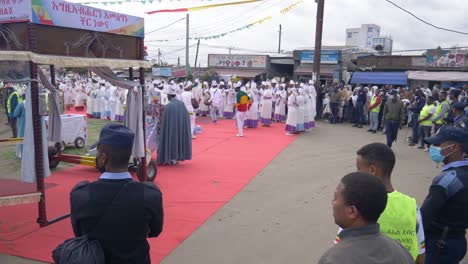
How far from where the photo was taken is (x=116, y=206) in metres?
2.26

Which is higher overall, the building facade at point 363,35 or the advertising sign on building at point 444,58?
the building facade at point 363,35

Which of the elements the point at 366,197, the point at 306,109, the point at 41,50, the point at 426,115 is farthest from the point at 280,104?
the point at 366,197

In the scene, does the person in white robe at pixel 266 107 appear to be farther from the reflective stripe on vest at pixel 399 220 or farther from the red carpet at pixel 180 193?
the reflective stripe on vest at pixel 399 220

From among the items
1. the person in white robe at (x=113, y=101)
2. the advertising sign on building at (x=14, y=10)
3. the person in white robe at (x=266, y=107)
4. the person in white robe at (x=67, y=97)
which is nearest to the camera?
the advertising sign on building at (x=14, y=10)

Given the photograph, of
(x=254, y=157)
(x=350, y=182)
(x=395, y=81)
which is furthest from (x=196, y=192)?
(x=395, y=81)

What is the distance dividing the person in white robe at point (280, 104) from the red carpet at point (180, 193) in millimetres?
4491

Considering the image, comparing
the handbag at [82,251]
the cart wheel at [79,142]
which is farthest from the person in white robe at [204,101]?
the handbag at [82,251]

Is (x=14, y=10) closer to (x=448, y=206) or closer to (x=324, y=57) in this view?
A: (x=448, y=206)

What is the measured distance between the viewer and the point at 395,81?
2444 cm

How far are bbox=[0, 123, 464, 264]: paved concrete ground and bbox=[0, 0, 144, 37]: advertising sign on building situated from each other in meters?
2.81

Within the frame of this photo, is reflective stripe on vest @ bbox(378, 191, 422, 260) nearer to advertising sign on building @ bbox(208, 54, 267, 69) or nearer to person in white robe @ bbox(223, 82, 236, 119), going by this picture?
person in white robe @ bbox(223, 82, 236, 119)

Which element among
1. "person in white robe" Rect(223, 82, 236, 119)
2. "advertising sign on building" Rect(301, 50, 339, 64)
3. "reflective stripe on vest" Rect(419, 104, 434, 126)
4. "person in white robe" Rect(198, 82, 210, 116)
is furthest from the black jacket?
"advertising sign on building" Rect(301, 50, 339, 64)

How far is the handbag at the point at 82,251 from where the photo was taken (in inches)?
86.2

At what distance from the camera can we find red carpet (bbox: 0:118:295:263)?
488 centimetres
